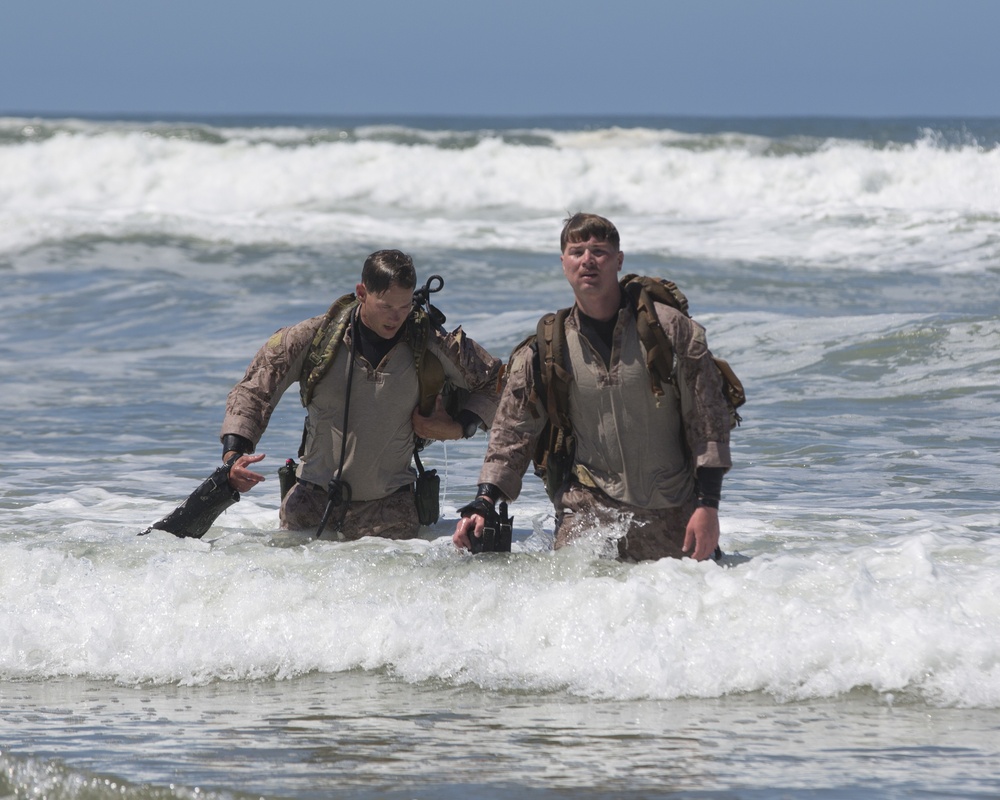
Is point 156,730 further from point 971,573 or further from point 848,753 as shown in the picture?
point 971,573

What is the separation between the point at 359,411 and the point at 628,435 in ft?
4.70

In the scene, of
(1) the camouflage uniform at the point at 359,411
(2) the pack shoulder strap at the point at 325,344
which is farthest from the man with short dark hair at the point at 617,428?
(2) the pack shoulder strap at the point at 325,344

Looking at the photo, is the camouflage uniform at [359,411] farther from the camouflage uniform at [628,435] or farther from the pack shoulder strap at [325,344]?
the camouflage uniform at [628,435]

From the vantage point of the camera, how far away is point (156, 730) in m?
4.66

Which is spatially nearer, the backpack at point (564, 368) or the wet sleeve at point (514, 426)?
the backpack at point (564, 368)

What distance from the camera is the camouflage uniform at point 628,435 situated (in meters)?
5.21

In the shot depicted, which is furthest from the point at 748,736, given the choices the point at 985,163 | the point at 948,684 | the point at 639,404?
the point at 985,163

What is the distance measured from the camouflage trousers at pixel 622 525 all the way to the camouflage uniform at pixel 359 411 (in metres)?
0.83

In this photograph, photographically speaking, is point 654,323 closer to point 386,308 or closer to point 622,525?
point 622,525

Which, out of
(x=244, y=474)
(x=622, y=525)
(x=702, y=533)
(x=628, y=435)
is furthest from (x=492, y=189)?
(x=702, y=533)

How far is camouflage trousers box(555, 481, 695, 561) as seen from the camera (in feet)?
18.3

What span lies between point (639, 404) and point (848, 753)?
1.57 m

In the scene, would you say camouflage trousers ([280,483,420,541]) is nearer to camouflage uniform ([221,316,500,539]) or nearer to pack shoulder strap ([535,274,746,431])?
camouflage uniform ([221,316,500,539])

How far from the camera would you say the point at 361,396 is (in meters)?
6.34
